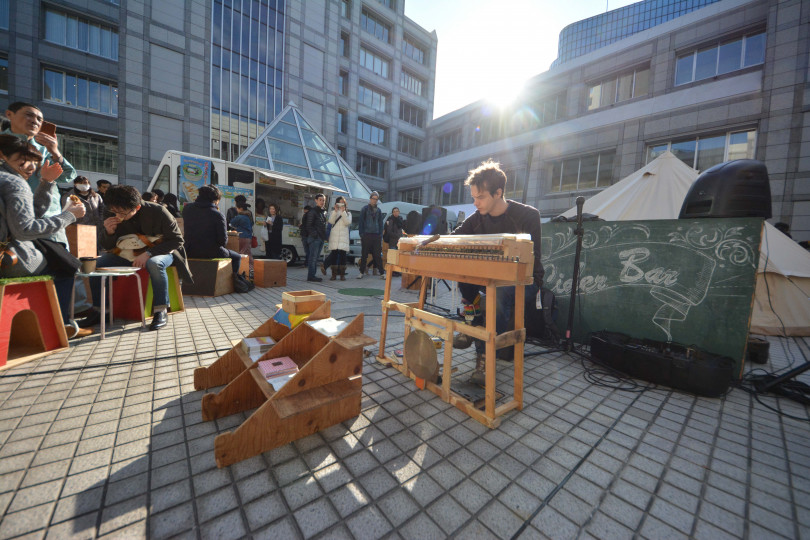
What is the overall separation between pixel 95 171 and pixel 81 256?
19.1 metres

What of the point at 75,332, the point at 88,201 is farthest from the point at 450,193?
the point at 75,332

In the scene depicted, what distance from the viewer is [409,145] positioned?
28859 millimetres

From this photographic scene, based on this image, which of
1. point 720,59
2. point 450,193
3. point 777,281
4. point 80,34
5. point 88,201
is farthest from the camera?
point 450,193

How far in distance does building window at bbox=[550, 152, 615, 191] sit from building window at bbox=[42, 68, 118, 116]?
24.0 meters

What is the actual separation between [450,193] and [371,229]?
15.5 metres

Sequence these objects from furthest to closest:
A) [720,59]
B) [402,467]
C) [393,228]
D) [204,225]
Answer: [720,59], [393,228], [204,225], [402,467]

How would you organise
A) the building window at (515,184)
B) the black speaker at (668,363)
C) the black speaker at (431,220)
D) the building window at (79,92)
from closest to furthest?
1. the black speaker at (668,363)
2. the black speaker at (431,220)
3. the building window at (79,92)
4. the building window at (515,184)

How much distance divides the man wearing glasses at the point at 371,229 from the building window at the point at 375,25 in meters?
25.9

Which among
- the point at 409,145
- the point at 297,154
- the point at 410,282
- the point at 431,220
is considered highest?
the point at 409,145

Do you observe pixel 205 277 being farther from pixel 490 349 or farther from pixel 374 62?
pixel 374 62

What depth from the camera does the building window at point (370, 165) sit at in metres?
26.3

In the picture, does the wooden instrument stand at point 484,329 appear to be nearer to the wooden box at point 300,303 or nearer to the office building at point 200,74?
the wooden box at point 300,303

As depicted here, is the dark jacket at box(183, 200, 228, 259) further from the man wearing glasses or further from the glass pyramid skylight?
the glass pyramid skylight

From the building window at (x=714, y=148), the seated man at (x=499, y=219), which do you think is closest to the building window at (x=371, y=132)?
the building window at (x=714, y=148)
